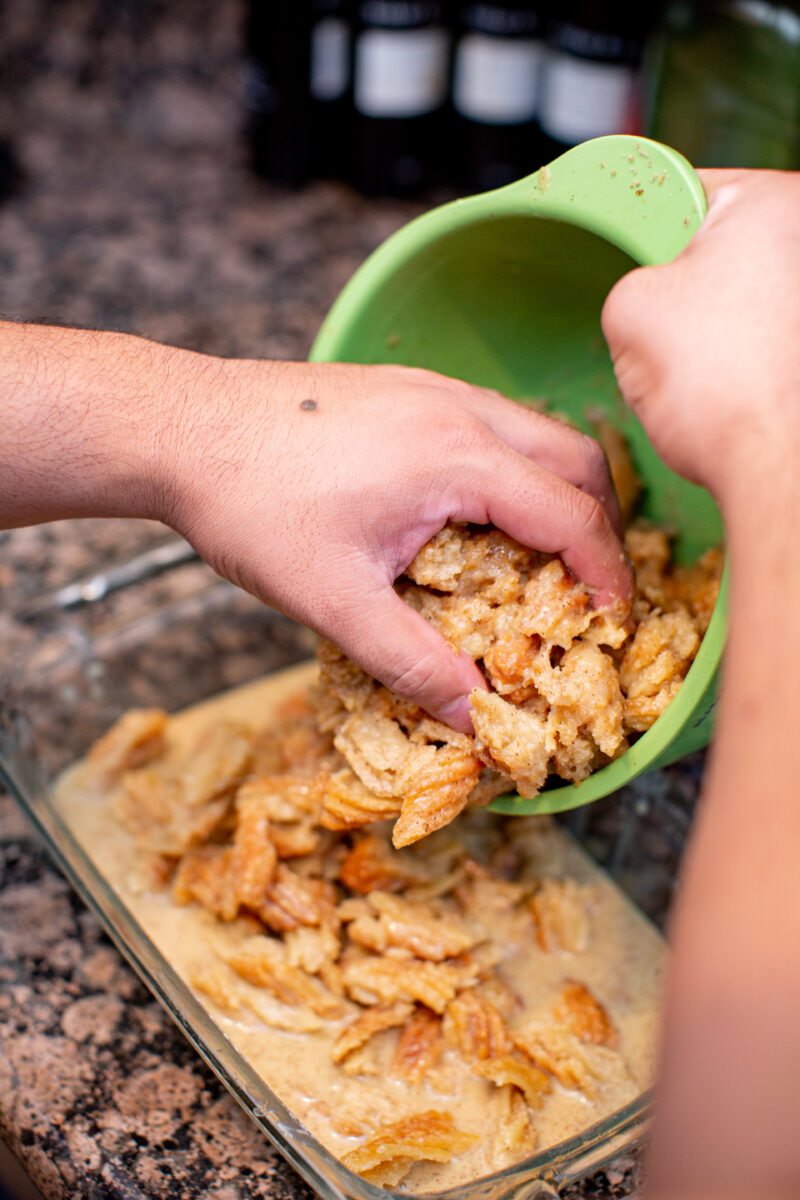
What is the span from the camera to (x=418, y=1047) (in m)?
0.98

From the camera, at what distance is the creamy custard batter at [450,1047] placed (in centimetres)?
92

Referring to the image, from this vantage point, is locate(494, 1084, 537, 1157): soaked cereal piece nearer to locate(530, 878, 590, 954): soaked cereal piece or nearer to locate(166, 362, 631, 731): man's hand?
locate(530, 878, 590, 954): soaked cereal piece

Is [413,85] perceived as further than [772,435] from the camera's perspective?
Yes

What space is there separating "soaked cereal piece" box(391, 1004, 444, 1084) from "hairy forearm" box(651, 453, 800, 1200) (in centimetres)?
48

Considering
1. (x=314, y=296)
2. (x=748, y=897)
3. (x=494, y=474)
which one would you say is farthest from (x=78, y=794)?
(x=314, y=296)

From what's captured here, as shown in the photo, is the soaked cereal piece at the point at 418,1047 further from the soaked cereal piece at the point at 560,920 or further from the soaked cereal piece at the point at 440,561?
the soaked cereal piece at the point at 440,561

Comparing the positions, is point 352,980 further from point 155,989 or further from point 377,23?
point 377,23

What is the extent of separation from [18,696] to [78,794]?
0.41 feet

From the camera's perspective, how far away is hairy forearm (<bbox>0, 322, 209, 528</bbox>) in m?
0.84

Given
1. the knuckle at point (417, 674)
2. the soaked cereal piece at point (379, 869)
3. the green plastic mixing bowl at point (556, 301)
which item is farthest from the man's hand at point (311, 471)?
the soaked cereal piece at point (379, 869)

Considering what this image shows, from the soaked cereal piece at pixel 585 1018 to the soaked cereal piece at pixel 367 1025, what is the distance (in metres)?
0.14

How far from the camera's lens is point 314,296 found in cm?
189

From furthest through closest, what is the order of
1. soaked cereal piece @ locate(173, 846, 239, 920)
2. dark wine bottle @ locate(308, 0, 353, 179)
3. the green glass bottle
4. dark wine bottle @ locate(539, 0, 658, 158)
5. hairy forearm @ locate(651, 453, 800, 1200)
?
dark wine bottle @ locate(308, 0, 353, 179), dark wine bottle @ locate(539, 0, 658, 158), the green glass bottle, soaked cereal piece @ locate(173, 846, 239, 920), hairy forearm @ locate(651, 453, 800, 1200)

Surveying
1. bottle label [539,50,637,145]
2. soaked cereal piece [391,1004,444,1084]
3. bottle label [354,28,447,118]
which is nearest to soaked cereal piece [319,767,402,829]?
soaked cereal piece [391,1004,444,1084]
